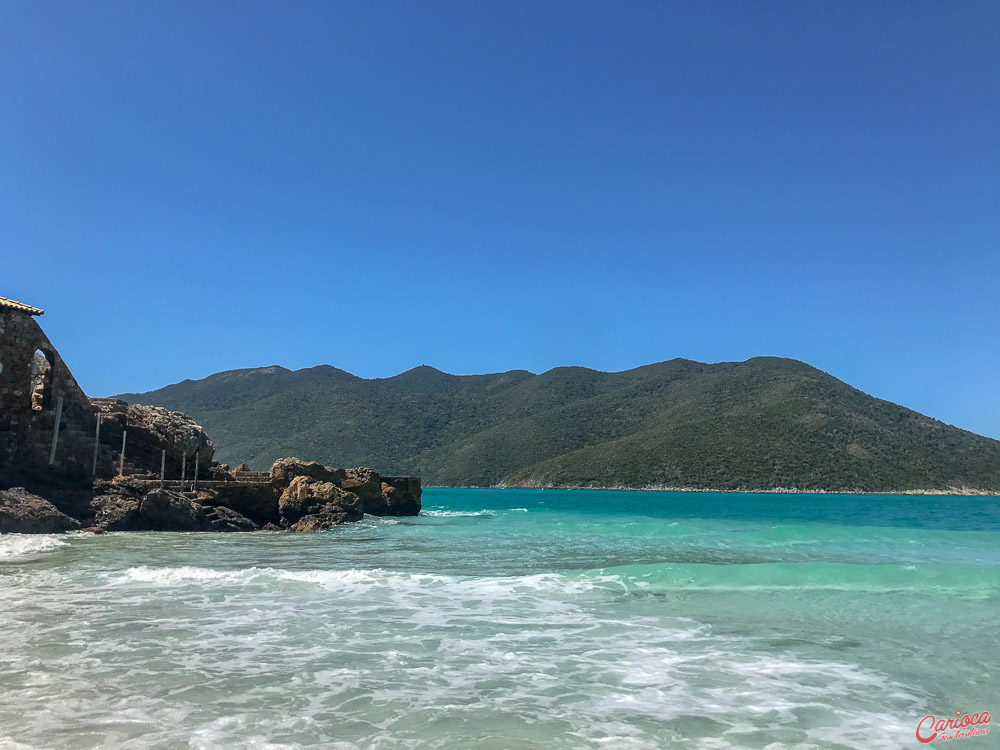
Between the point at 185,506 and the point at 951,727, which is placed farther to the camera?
the point at 185,506

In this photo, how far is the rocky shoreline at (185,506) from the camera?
1988cm

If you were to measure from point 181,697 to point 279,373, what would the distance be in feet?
463

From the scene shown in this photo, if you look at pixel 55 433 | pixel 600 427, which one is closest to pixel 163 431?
pixel 55 433

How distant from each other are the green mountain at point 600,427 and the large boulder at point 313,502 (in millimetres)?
68906

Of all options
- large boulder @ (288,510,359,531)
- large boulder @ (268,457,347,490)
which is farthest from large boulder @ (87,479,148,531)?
large boulder @ (268,457,347,490)

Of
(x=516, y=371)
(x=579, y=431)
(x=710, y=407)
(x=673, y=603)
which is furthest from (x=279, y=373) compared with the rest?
(x=673, y=603)

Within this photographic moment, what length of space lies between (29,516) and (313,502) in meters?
10.6

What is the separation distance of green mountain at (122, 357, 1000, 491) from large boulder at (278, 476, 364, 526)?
6891 centimetres

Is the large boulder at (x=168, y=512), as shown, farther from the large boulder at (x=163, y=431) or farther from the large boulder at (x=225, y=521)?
the large boulder at (x=163, y=431)

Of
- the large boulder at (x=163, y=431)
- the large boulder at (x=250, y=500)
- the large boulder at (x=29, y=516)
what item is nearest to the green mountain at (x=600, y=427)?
the large boulder at (x=163, y=431)

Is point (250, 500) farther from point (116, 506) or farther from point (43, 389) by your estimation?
point (43, 389)

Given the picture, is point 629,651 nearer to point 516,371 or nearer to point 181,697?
point 181,697

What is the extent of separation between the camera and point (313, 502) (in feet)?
92.5

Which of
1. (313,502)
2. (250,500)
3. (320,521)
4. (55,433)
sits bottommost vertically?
(320,521)
